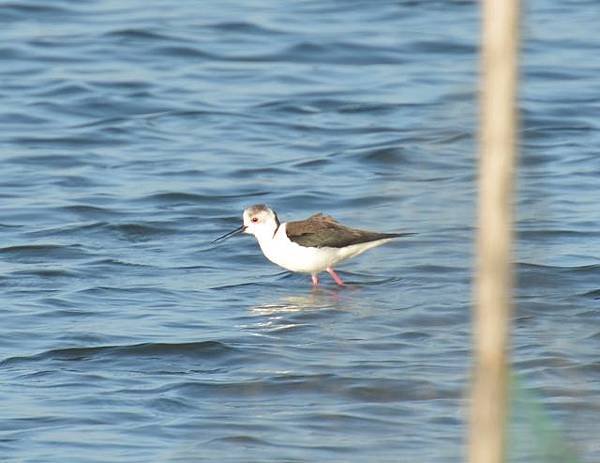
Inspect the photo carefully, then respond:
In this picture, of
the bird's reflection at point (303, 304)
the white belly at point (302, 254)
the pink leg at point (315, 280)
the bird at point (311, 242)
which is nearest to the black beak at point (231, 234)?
the bird at point (311, 242)

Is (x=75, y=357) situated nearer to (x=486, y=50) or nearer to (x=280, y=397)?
(x=280, y=397)

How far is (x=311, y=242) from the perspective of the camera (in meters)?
9.11

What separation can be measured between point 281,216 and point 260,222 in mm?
1466

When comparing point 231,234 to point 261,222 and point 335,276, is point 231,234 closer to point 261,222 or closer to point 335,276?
point 261,222

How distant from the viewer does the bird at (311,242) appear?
9.10 metres

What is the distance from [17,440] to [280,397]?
110 centimetres

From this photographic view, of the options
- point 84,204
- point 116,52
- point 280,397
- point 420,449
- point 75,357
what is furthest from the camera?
point 116,52

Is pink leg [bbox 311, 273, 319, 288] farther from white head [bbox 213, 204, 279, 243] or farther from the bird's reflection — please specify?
white head [bbox 213, 204, 279, 243]

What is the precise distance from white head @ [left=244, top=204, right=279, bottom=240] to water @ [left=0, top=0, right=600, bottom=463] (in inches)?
12.9

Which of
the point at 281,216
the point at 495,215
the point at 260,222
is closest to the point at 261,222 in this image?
the point at 260,222

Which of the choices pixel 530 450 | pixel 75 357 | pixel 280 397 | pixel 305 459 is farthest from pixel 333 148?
pixel 530 450

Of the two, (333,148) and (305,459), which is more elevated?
(333,148)

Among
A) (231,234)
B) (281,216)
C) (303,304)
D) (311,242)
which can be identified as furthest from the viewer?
(281,216)

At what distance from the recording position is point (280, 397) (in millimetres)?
6176
